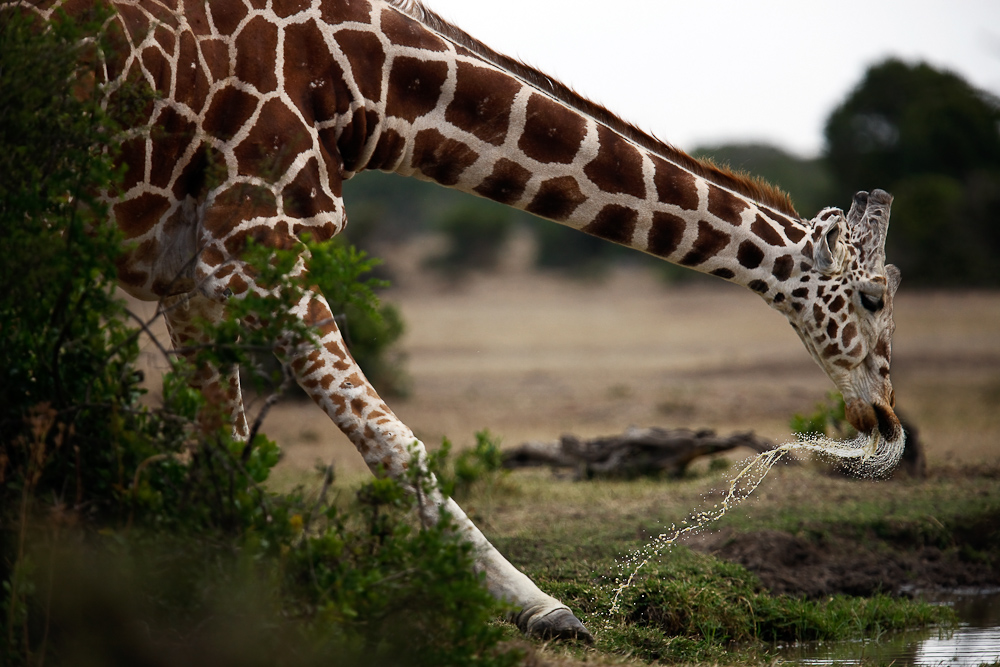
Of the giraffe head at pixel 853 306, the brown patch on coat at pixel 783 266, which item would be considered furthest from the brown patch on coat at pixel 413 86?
the giraffe head at pixel 853 306

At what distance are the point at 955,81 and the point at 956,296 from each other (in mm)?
9316

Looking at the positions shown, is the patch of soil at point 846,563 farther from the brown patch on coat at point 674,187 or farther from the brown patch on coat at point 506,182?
the brown patch on coat at point 506,182

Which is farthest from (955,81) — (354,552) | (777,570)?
(354,552)

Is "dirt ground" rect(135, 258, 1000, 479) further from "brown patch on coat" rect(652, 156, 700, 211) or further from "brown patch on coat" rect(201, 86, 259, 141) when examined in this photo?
"brown patch on coat" rect(652, 156, 700, 211)

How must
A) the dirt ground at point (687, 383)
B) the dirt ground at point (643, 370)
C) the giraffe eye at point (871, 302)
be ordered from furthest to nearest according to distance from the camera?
the dirt ground at point (643, 370) < the dirt ground at point (687, 383) < the giraffe eye at point (871, 302)

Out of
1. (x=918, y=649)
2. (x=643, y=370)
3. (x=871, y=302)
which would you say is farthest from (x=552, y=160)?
(x=643, y=370)

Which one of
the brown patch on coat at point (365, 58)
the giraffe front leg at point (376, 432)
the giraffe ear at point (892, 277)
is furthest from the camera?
the giraffe ear at point (892, 277)

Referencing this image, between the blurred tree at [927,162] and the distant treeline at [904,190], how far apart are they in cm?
3

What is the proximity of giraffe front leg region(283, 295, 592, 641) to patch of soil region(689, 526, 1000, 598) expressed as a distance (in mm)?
1596

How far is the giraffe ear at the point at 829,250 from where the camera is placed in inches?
A: 152

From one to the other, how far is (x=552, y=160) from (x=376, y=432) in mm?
1358

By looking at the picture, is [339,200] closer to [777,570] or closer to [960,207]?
[777,570]

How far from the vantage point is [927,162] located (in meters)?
23.9

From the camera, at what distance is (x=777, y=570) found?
14.4 feet
